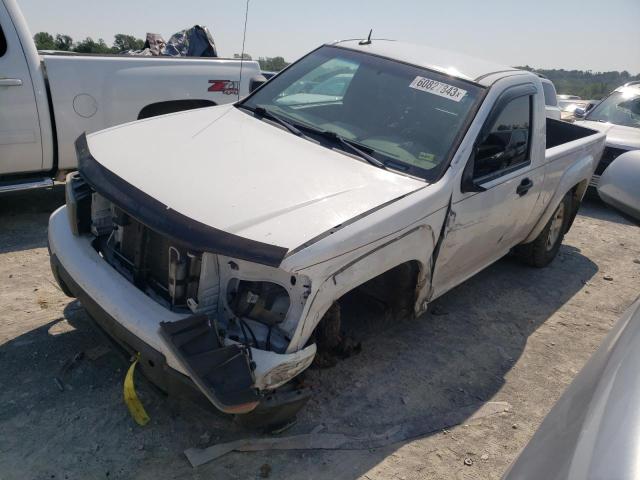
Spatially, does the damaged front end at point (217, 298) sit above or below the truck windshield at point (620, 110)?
below

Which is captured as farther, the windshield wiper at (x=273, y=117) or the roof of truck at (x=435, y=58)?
the roof of truck at (x=435, y=58)

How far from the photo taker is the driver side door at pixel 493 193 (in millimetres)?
3439

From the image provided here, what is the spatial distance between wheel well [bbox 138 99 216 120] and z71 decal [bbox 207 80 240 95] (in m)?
0.15

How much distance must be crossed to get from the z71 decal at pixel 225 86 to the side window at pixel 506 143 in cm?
318

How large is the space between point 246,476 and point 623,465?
1805 millimetres

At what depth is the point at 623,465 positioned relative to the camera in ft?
4.12

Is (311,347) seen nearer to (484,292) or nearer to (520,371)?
(520,371)

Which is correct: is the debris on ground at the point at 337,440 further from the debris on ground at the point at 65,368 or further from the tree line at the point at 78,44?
the tree line at the point at 78,44

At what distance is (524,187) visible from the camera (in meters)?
4.08

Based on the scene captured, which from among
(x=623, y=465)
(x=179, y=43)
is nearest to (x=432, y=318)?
(x=623, y=465)

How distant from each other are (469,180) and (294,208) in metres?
1.27

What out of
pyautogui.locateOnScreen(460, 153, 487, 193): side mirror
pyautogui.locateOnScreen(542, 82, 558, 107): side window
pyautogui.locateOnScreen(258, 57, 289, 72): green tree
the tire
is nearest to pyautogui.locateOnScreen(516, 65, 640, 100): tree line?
pyautogui.locateOnScreen(542, 82, 558, 107): side window

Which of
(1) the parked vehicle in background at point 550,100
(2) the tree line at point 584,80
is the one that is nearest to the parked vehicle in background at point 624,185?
(1) the parked vehicle in background at point 550,100

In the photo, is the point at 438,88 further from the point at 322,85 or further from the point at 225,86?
the point at 225,86
